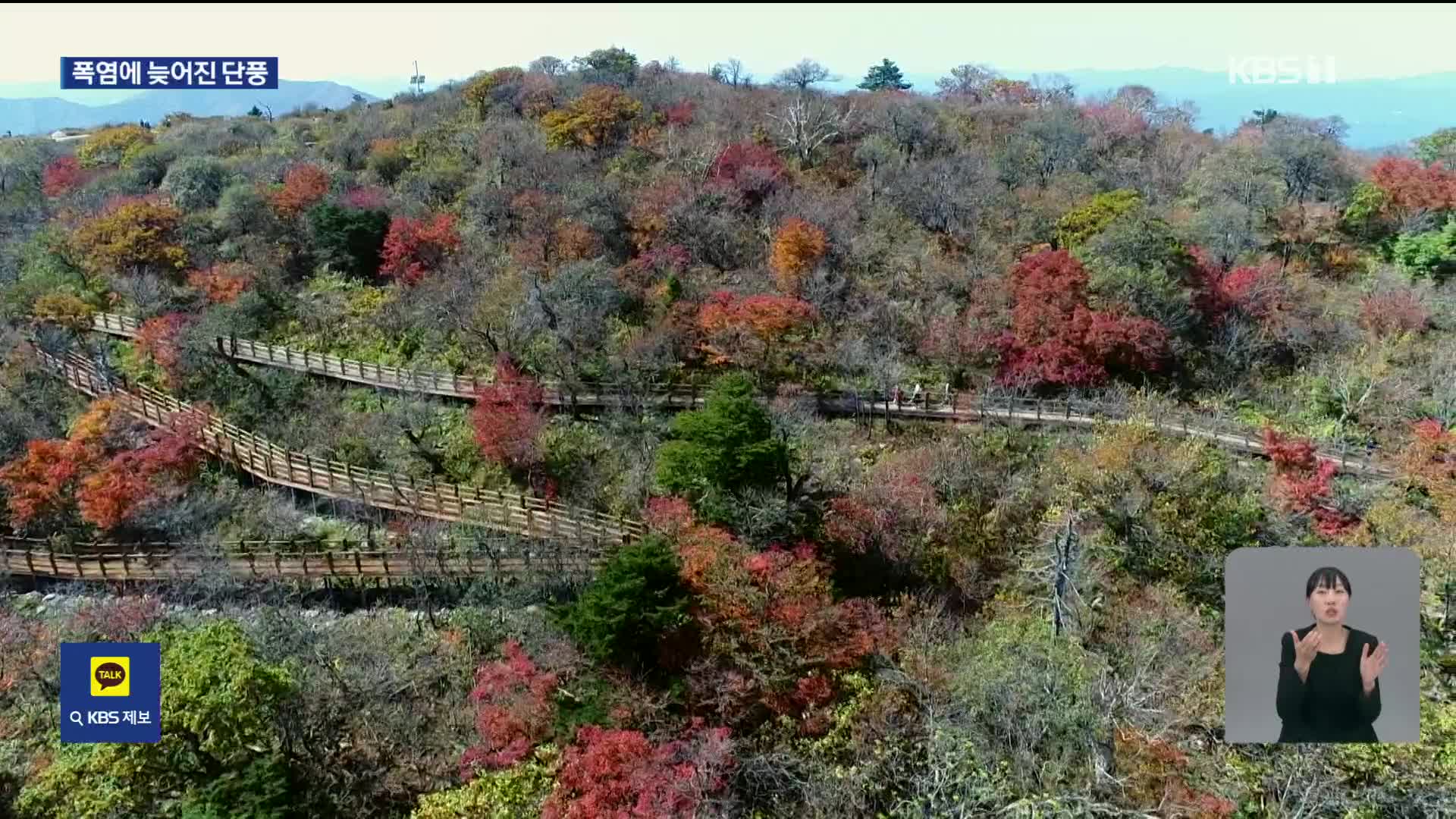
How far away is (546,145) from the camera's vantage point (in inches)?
1720

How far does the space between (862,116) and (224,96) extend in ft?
345

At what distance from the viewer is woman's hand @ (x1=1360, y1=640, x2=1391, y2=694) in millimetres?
9148

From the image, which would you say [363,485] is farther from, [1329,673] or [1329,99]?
[1329,99]

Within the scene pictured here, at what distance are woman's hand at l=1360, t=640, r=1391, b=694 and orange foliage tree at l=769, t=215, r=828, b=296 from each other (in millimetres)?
24679

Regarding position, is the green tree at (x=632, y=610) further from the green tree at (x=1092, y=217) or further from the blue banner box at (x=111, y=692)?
the green tree at (x=1092, y=217)

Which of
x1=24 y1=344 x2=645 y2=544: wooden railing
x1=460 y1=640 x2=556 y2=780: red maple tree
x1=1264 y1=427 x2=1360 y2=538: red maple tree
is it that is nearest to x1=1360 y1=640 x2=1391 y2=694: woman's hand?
x1=460 y1=640 x2=556 y2=780: red maple tree

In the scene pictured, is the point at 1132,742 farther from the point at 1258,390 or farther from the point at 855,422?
the point at 1258,390

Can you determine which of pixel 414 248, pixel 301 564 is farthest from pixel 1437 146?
pixel 301 564

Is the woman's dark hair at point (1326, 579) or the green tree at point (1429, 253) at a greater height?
the green tree at point (1429, 253)

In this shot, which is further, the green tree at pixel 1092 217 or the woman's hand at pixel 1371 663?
the green tree at pixel 1092 217

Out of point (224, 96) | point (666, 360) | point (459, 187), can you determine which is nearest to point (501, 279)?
point (666, 360)

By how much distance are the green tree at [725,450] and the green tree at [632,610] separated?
3915mm

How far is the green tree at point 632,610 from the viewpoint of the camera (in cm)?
1738

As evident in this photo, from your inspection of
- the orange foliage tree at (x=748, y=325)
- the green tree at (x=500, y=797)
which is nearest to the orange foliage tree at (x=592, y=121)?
the orange foliage tree at (x=748, y=325)
